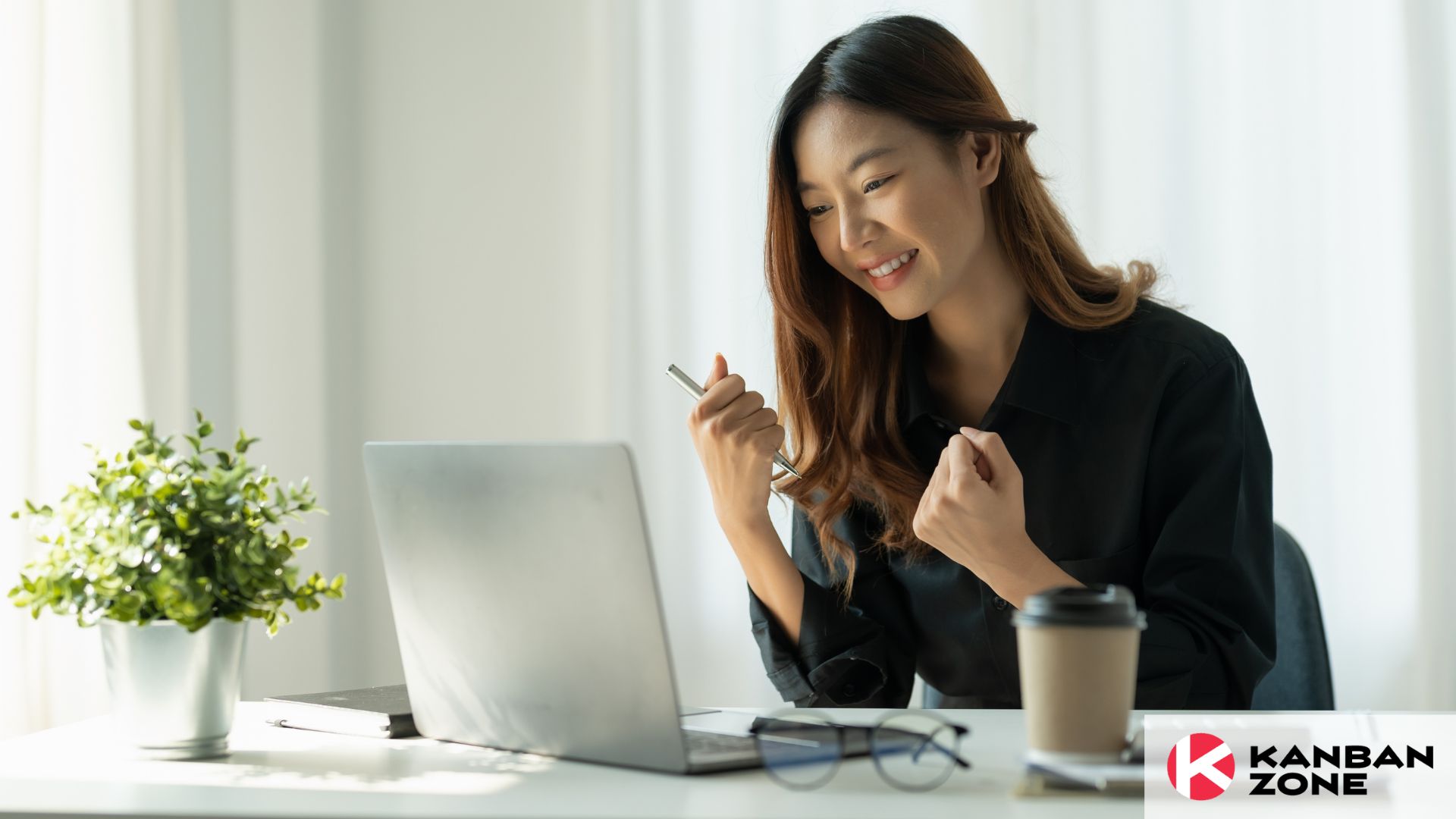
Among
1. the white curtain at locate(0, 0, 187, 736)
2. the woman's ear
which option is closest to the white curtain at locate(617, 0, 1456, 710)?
the white curtain at locate(0, 0, 187, 736)

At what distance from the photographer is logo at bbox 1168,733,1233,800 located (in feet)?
2.55

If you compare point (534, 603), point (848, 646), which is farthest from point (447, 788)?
point (848, 646)

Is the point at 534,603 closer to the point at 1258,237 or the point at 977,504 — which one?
the point at 977,504

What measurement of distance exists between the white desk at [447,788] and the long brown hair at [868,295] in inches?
23.1

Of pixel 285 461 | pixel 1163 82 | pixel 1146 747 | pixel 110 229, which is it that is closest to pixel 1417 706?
pixel 1163 82

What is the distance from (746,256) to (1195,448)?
1395 millimetres

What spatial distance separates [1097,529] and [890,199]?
43 centimetres

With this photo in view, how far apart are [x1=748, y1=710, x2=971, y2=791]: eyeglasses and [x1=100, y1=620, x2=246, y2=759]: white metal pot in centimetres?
39

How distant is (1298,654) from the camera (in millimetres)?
1492

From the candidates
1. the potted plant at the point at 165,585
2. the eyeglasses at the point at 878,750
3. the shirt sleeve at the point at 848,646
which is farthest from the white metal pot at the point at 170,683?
the shirt sleeve at the point at 848,646

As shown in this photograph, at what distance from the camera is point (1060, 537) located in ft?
4.90

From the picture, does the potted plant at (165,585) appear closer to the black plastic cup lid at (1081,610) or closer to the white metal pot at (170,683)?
the white metal pot at (170,683)

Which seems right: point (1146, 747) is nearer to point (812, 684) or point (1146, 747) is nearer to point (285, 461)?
point (812, 684)

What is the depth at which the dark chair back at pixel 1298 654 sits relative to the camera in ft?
4.84
